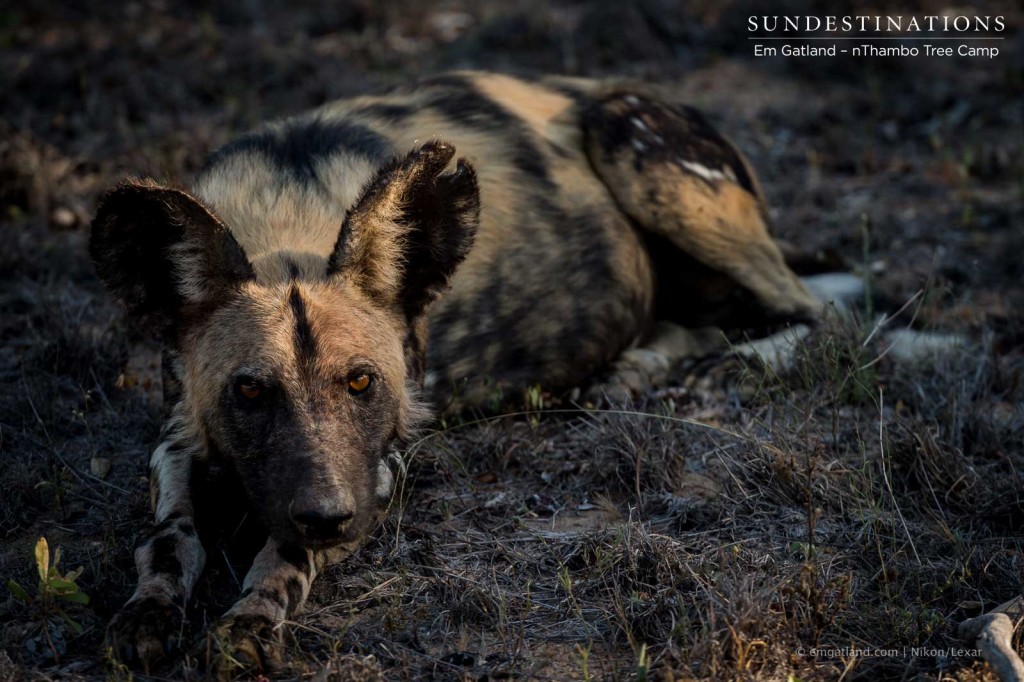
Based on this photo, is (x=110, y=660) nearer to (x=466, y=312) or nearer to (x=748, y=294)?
(x=466, y=312)

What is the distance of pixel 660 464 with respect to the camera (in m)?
2.74

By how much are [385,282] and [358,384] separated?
0.29m

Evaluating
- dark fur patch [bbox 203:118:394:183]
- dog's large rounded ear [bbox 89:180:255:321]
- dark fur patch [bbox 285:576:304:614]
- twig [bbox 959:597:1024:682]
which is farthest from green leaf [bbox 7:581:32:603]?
twig [bbox 959:597:1024:682]

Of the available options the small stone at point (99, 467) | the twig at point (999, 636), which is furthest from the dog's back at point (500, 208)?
the twig at point (999, 636)

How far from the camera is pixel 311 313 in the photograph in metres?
2.33

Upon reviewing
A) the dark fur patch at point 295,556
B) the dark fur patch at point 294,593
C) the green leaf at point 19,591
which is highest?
the green leaf at point 19,591

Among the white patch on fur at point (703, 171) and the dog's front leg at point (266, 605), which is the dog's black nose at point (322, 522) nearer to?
the dog's front leg at point (266, 605)

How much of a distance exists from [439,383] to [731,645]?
132 cm

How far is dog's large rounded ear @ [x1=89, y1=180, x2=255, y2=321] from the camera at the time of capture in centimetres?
228

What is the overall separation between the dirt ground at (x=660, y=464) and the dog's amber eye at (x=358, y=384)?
371 millimetres

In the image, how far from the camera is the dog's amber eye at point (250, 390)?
7.49 feet

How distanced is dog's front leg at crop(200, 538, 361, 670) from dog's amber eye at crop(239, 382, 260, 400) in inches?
11.9

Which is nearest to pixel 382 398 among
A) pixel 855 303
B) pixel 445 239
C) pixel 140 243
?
pixel 445 239

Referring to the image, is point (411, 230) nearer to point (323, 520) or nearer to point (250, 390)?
point (250, 390)
